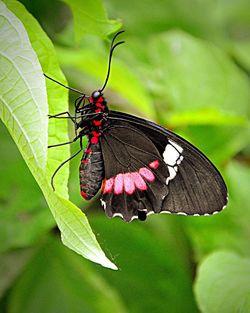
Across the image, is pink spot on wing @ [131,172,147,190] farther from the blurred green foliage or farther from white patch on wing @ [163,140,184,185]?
the blurred green foliage

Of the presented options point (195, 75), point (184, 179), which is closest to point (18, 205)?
point (184, 179)

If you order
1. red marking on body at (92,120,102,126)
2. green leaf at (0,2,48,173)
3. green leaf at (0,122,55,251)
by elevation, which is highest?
green leaf at (0,2,48,173)

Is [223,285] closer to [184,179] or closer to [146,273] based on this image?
[184,179]

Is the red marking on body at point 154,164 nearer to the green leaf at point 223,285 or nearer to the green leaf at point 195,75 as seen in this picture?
the green leaf at point 223,285

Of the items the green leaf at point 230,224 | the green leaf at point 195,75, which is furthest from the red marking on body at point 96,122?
the green leaf at point 195,75

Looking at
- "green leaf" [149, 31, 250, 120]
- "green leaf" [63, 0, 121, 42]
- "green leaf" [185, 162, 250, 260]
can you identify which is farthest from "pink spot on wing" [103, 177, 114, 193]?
"green leaf" [149, 31, 250, 120]

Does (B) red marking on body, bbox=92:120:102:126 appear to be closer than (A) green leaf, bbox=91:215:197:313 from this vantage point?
Yes
